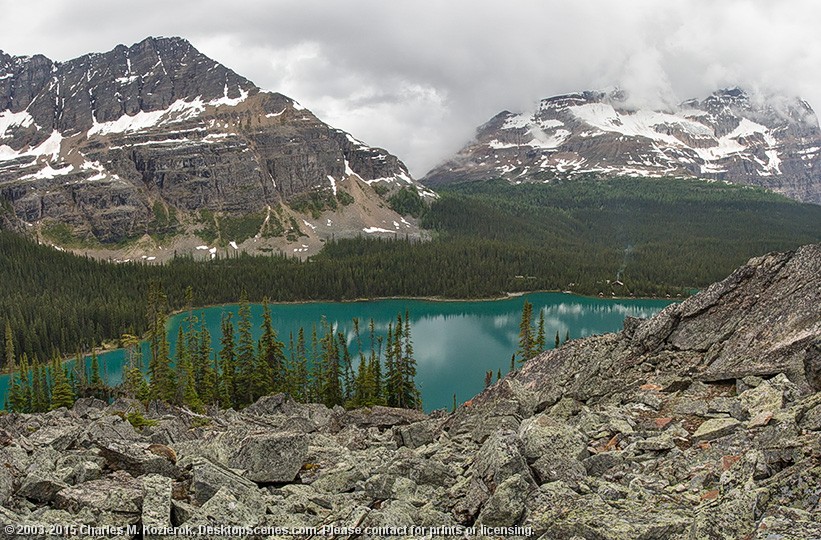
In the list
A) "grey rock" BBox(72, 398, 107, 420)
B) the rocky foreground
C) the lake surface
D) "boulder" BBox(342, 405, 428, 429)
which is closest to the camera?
the rocky foreground

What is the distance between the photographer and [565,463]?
1289 cm

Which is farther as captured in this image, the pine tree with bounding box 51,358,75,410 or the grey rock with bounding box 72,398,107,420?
the pine tree with bounding box 51,358,75,410

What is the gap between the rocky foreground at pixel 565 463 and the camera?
1015 cm

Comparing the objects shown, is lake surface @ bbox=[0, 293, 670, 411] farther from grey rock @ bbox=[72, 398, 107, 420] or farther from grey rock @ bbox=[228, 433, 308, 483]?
grey rock @ bbox=[228, 433, 308, 483]

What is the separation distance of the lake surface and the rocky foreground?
48.4m

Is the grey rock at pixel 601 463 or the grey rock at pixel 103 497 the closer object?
the grey rock at pixel 103 497

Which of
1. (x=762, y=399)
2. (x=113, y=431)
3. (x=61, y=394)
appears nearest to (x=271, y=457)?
(x=113, y=431)

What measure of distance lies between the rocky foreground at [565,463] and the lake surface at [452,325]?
1906 inches

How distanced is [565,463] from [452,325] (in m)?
120

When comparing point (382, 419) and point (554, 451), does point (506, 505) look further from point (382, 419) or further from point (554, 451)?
point (382, 419)

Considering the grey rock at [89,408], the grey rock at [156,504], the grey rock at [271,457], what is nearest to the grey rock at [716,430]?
the grey rock at [271,457]

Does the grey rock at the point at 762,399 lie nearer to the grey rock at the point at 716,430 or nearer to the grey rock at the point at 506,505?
the grey rock at the point at 716,430

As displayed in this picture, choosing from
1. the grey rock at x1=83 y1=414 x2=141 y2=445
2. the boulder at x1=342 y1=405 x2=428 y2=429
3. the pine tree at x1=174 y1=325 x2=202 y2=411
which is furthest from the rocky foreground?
the pine tree at x1=174 y1=325 x2=202 y2=411

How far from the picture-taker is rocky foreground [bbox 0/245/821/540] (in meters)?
10.1
